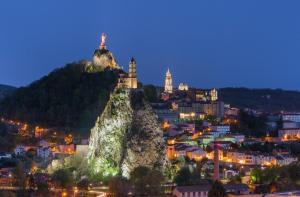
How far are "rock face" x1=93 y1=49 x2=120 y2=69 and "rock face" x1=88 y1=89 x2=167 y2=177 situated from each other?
51.8 feet

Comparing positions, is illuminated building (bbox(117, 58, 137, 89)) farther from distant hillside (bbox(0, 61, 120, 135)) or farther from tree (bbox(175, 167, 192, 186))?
distant hillside (bbox(0, 61, 120, 135))

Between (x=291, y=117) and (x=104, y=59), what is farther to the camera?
(x=291, y=117)

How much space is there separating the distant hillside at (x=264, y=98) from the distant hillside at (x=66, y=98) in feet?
110

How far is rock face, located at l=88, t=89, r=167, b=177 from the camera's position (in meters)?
39.2

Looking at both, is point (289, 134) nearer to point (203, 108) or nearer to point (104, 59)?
point (203, 108)

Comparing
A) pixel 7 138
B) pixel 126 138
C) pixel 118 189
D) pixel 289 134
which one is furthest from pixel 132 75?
pixel 289 134

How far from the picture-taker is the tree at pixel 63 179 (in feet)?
111

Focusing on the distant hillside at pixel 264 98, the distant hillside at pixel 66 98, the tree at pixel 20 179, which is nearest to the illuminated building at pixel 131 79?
the tree at pixel 20 179

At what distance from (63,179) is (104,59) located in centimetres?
2426

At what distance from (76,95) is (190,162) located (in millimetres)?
16041

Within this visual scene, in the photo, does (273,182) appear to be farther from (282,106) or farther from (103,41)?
(282,106)

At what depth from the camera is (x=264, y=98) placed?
3981 inches

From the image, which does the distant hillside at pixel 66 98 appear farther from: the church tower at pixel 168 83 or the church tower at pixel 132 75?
the church tower at pixel 168 83

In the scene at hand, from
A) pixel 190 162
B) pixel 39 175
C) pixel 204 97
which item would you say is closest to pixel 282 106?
pixel 204 97
